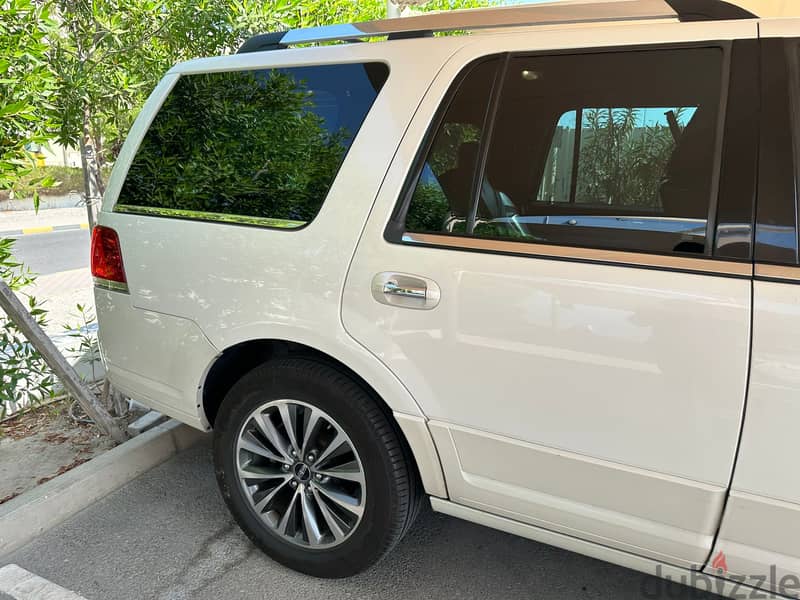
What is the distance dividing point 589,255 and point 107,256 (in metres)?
1.99

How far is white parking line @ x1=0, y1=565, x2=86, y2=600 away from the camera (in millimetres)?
2160

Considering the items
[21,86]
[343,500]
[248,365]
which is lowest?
[343,500]

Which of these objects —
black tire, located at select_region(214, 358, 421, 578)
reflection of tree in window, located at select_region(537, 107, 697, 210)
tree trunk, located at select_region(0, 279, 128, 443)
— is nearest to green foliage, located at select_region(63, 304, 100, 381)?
tree trunk, located at select_region(0, 279, 128, 443)

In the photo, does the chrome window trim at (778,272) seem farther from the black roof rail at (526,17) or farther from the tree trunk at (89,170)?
the tree trunk at (89,170)

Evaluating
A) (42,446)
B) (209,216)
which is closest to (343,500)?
(209,216)

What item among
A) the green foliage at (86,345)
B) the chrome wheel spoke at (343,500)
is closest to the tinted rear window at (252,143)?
the chrome wheel spoke at (343,500)

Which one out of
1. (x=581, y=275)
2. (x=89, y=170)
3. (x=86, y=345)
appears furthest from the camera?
(x=86, y=345)

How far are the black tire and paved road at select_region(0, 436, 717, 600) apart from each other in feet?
0.41

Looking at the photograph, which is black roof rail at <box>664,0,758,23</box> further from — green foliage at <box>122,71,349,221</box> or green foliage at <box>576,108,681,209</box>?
green foliage at <box>122,71,349,221</box>

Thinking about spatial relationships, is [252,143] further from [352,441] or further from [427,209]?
[352,441]

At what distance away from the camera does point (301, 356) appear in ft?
6.97

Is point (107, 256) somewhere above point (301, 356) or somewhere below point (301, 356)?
above

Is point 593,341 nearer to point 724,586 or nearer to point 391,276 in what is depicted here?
point 391,276

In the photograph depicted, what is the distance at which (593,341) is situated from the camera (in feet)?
5.13
